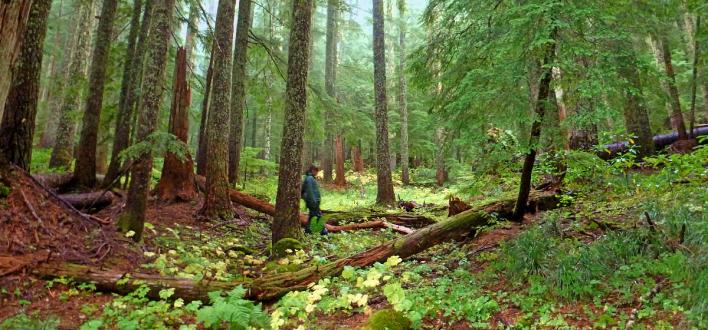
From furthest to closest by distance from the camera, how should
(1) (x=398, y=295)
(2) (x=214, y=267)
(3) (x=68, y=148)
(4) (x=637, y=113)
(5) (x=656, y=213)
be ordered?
(3) (x=68, y=148) < (4) (x=637, y=113) < (2) (x=214, y=267) < (5) (x=656, y=213) < (1) (x=398, y=295)

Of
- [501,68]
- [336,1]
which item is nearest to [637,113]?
[501,68]

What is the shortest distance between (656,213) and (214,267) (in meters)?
6.50

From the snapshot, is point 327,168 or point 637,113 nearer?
point 637,113

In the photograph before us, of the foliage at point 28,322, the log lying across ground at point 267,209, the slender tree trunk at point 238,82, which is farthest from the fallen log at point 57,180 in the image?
the foliage at point 28,322

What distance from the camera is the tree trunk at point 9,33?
2.85 m

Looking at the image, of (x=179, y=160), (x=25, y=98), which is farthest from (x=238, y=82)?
(x=25, y=98)

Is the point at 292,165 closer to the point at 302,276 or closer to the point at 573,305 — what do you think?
the point at 302,276

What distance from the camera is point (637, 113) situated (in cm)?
1143

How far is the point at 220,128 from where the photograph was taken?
32.4ft

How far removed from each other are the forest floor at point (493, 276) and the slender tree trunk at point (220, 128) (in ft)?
6.77

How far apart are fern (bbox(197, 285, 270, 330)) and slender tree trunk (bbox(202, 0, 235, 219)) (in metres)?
5.37

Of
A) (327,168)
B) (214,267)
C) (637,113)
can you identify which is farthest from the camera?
(327,168)

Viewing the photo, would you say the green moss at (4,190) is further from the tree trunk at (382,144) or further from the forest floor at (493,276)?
the tree trunk at (382,144)

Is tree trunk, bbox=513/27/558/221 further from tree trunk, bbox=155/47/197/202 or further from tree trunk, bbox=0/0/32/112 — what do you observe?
tree trunk, bbox=155/47/197/202
